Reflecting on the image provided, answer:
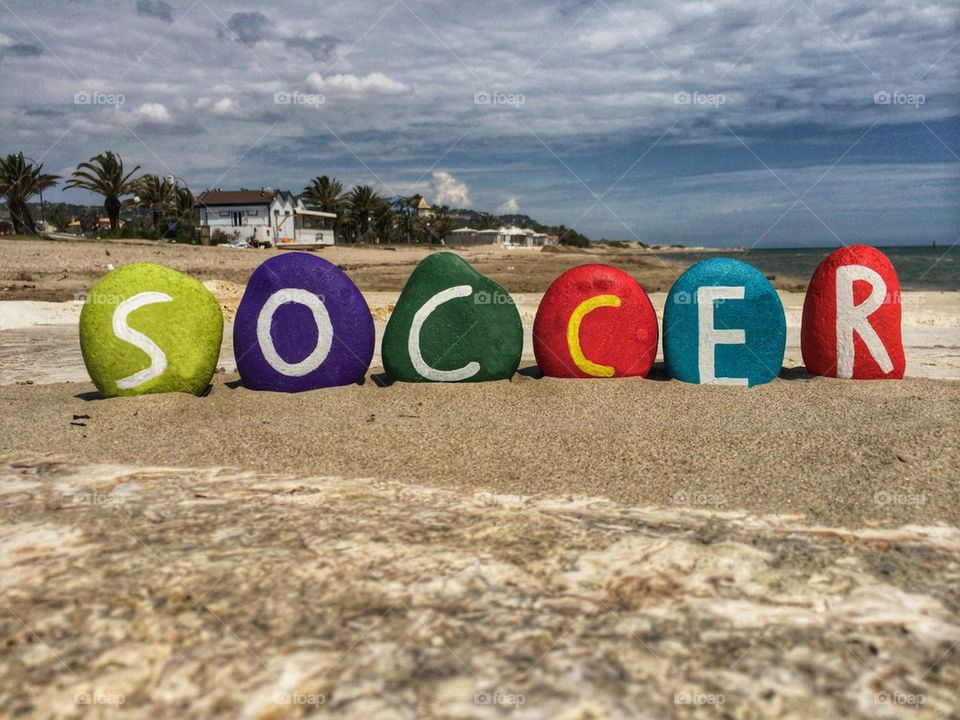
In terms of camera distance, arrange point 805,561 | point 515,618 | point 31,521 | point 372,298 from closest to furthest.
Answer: point 515,618
point 805,561
point 31,521
point 372,298

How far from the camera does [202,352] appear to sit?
6676 millimetres

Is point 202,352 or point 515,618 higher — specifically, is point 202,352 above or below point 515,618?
above

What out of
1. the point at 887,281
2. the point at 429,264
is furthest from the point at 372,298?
the point at 887,281

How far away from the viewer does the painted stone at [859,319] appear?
276 inches

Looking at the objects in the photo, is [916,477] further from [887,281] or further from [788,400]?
[887,281]

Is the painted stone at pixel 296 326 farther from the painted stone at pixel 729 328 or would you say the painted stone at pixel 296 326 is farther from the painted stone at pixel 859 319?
the painted stone at pixel 859 319

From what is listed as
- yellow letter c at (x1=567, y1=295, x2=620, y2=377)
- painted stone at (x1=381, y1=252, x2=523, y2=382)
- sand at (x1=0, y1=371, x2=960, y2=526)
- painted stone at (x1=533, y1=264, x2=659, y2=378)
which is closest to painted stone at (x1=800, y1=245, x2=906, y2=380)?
sand at (x1=0, y1=371, x2=960, y2=526)

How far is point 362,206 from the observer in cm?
5806

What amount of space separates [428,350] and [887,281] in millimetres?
4426

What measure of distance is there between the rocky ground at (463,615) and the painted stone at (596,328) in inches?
139

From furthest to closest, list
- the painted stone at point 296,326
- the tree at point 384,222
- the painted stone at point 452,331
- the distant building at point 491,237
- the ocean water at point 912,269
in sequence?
the distant building at point 491,237 → the tree at point 384,222 → the ocean water at point 912,269 → the painted stone at point 452,331 → the painted stone at point 296,326

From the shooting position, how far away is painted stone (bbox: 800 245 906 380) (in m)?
7.02

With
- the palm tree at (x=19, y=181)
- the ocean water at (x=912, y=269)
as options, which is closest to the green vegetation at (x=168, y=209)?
the palm tree at (x=19, y=181)

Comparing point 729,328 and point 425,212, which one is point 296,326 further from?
point 425,212
